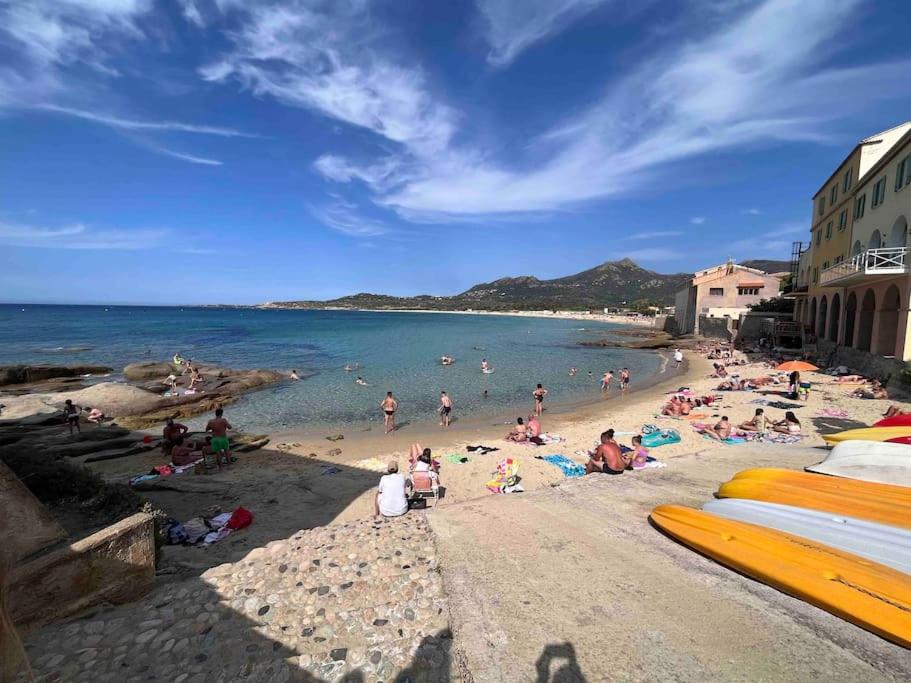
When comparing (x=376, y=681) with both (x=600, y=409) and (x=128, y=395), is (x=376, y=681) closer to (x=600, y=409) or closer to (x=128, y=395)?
(x=600, y=409)

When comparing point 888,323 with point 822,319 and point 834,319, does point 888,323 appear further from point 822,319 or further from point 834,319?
point 822,319

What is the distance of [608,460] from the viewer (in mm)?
9359

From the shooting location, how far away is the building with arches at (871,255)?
1641 centimetres

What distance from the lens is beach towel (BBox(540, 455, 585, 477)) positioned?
10352 mm

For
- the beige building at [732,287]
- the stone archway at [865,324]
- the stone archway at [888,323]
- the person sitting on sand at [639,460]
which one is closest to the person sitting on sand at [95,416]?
the person sitting on sand at [639,460]

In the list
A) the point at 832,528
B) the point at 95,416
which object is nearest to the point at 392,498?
the point at 832,528

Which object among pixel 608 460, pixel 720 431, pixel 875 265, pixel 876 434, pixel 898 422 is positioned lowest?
pixel 720 431

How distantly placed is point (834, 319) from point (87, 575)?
34.1 metres

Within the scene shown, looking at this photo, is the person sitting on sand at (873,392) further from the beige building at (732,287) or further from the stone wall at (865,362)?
the beige building at (732,287)

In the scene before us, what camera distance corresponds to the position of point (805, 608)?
391 cm

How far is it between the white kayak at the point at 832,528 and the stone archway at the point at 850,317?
22514mm

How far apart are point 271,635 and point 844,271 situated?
1009 inches

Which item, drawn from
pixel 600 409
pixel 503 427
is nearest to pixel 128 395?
pixel 503 427

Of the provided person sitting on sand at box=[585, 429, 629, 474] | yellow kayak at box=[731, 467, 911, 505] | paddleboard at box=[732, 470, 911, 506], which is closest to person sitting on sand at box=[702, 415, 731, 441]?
person sitting on sand at box=[585, 429, 629, 474]
